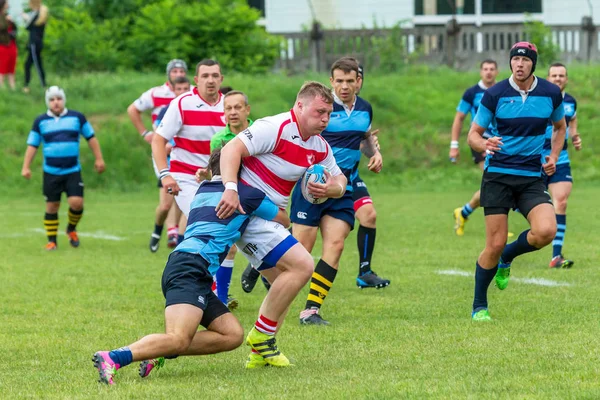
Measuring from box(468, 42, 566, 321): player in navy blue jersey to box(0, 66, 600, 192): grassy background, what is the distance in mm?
14775

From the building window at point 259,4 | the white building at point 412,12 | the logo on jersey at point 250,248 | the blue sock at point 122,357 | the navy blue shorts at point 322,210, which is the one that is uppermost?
the building window at point 259,4

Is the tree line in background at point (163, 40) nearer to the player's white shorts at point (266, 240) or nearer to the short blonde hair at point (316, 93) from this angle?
the short blonde hair at point (316, 93)

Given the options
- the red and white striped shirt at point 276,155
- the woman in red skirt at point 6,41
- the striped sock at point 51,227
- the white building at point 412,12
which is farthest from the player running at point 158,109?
the white building at point 412,12

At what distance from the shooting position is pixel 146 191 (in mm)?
22922

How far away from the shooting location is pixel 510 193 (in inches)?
319

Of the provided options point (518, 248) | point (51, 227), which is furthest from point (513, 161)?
point (51, 227)

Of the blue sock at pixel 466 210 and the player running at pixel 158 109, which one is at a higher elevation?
the player running at pixel 158 109

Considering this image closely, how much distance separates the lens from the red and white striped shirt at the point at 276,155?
6.43m

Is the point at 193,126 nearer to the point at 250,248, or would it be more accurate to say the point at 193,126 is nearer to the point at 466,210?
the point at 250,248

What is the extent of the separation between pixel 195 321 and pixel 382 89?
21.0 metres

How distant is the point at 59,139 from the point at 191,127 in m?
5.15

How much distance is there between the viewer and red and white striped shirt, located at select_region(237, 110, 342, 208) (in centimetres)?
643

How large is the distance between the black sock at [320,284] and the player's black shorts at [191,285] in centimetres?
213

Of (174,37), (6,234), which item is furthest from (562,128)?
(174,37)
